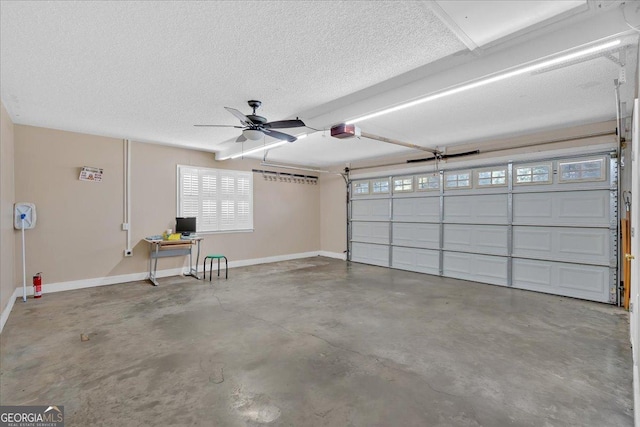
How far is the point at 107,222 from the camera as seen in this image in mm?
5371

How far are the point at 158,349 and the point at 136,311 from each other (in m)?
1.40

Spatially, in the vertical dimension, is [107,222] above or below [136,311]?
above

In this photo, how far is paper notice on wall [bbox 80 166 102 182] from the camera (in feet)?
16.8

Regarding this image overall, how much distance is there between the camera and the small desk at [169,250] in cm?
541

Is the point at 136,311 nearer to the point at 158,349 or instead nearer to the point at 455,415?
the point at 158,349

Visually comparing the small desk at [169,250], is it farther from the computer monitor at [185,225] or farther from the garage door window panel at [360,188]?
the garage door window panel at [360,188]

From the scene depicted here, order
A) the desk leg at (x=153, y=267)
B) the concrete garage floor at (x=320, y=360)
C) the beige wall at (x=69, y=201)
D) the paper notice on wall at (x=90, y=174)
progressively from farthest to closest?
the desk leg at (x=153, y=267)
the paper notice on wall at (x=90, y=174)
the beige wall at (x=69, y=201)
the concrete garage floor at (x=320, y=360)

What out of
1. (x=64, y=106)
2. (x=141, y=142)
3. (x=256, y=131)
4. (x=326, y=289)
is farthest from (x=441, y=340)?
(x=141, y=142)

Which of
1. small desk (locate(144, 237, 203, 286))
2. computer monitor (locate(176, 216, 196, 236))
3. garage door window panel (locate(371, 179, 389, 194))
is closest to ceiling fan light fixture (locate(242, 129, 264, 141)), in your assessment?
small desk (locate(144, 237, 203, 286))

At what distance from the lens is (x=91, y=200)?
5.22 meters

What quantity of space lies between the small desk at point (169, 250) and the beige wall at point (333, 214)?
12.2ft

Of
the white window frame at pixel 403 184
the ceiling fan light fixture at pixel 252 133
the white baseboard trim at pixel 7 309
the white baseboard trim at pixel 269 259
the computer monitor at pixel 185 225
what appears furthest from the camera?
the white baseboard trim at pixel 269 259

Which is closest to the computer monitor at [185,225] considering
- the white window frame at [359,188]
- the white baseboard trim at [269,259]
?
the white baseboard trim at [269,259]

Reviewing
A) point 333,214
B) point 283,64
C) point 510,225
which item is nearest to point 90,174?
point 283,64
